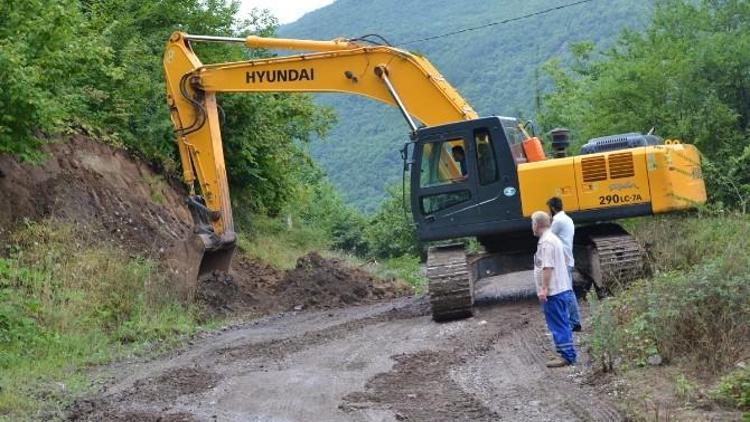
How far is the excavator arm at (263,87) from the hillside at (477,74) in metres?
46.3

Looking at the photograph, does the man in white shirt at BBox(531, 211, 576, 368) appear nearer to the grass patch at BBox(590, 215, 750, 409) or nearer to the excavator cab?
the grass patch at BBox(590, 215, 750, 409)

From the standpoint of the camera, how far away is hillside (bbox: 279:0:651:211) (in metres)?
79.5

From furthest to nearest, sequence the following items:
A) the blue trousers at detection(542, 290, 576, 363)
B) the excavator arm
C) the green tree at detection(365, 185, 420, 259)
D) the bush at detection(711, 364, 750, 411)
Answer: the green tree at detection(365, 185, 420, 259) < the excavator arm < the blue trousers at detection(542, 290, 576, 363) < the bush at detection(711, 364, 750, 411)

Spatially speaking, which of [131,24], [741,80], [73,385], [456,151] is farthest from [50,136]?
[741,80]

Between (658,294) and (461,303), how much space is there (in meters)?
4.73

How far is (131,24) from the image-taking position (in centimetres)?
2372

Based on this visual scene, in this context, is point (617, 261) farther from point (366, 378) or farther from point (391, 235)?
point (391, 235)

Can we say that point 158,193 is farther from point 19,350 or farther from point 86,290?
point 19,350

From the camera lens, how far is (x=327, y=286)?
19.5 meters

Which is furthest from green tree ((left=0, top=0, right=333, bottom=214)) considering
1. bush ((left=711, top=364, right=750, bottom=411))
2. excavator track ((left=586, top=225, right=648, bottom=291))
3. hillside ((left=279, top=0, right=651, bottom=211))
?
hillside ((left=279, top=0, right=651, bottom=211))

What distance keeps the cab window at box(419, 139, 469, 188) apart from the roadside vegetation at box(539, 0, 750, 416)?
2.91 meters

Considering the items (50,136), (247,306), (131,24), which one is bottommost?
(247,306)

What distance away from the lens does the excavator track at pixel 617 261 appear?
14.8 metres

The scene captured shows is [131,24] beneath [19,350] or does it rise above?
above
